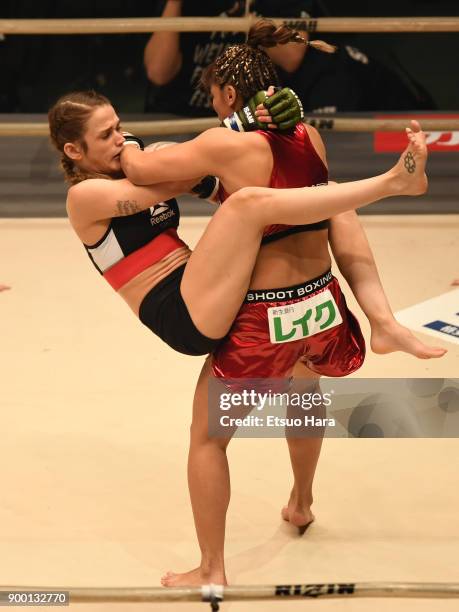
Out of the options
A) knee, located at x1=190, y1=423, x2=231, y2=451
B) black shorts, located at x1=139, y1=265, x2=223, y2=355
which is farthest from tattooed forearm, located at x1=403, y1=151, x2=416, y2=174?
knee, located at x1=190, y1=423, x2=231, y2=451

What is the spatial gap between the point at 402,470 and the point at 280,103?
116 centimetres

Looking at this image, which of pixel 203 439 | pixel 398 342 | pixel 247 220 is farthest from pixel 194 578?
pixel 247 220

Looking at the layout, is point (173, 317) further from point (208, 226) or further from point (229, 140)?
point (229, 140)

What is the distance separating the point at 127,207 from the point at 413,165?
0.64 meters

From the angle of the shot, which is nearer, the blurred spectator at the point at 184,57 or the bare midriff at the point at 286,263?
the bare midriff at the point at 286,263

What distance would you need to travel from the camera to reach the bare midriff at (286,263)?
216 centimetres

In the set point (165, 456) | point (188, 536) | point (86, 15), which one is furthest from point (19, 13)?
point (188, 536)

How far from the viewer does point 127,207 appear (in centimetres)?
217

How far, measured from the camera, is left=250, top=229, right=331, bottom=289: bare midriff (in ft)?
7.09

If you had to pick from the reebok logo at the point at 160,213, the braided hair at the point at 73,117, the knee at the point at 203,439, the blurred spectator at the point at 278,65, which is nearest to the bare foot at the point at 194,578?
the knee at the point at 203,439

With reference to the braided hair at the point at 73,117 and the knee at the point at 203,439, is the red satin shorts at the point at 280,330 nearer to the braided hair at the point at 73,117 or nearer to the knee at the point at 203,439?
the knee at the point at 203,439

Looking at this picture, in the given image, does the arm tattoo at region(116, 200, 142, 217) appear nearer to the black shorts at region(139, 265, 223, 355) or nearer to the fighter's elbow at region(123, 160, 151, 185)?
the fighter's elbow at region(123, 160, 151, 185)

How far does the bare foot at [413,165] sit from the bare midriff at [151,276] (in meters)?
0.55

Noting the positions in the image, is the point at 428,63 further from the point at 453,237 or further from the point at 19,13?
the point at 19,13
